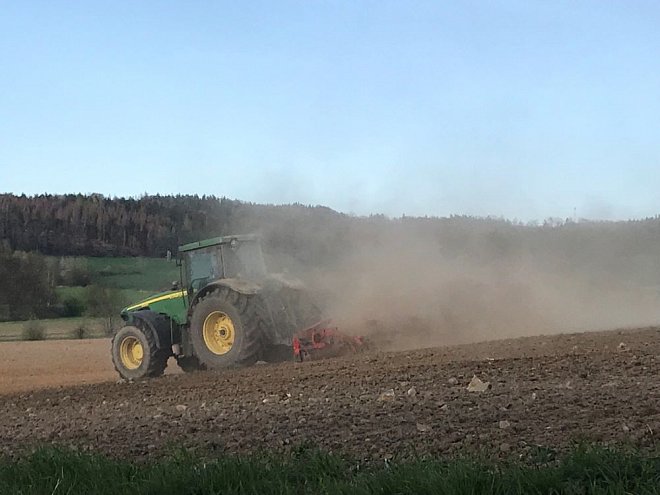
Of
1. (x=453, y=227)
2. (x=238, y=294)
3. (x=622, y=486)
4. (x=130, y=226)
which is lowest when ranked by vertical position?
(x=622, y=486)

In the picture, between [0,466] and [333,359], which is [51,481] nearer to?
[0,466]

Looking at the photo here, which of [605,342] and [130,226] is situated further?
[130,226]

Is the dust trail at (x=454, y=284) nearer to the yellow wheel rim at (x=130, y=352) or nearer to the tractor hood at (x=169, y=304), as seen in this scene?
the tractor hood at (x=169, y=304)

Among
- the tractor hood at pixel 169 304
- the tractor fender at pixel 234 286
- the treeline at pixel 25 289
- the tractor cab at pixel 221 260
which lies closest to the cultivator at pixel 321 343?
the tractor fender at pixel 234 286

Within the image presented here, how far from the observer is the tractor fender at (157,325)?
14.4 meters

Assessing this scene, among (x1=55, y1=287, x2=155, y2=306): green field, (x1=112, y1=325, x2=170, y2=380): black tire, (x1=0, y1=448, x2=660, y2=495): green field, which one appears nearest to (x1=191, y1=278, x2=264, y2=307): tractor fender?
(x1=112, y1=325, x2=170, y2=380): black tire

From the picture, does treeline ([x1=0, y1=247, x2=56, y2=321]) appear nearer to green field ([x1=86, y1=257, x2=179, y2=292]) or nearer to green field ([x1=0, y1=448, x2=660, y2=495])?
green field ([x1=86, y1=257, x2=179, y2=292])

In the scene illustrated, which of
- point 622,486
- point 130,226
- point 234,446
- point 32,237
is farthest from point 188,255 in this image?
point 32,237

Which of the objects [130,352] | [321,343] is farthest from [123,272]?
[321,343]

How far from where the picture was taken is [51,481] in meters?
5.30

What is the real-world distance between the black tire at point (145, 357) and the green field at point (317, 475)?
8295 millimetres

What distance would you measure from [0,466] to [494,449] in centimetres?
356

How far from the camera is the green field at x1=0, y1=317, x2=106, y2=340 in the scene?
1563 inches

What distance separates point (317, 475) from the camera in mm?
4895
